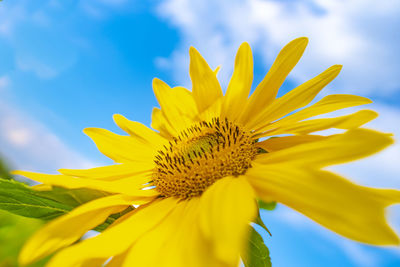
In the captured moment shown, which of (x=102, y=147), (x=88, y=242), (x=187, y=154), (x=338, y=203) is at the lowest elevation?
(x=338, y=203)

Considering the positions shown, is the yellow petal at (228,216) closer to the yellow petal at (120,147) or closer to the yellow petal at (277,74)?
the yellow petal at (277,74)

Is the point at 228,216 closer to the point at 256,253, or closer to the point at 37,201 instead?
the point at 256,253

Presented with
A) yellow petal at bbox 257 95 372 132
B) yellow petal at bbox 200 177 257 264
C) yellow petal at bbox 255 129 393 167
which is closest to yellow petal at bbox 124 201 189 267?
yellow petal at bbox 200 177 257 264

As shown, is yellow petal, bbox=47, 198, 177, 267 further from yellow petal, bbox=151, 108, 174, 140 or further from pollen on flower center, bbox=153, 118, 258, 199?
yellow petal, bbox=151, 108, 174, 140

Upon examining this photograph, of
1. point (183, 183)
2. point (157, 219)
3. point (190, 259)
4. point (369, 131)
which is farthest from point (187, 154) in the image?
point (369, 131)

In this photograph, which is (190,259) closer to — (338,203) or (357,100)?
(338,203)

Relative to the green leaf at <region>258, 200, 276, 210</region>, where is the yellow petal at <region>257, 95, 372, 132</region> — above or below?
above

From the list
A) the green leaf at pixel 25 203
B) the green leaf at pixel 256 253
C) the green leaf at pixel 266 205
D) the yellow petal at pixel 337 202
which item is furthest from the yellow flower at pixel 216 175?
the green leaf at pixel 266 205
